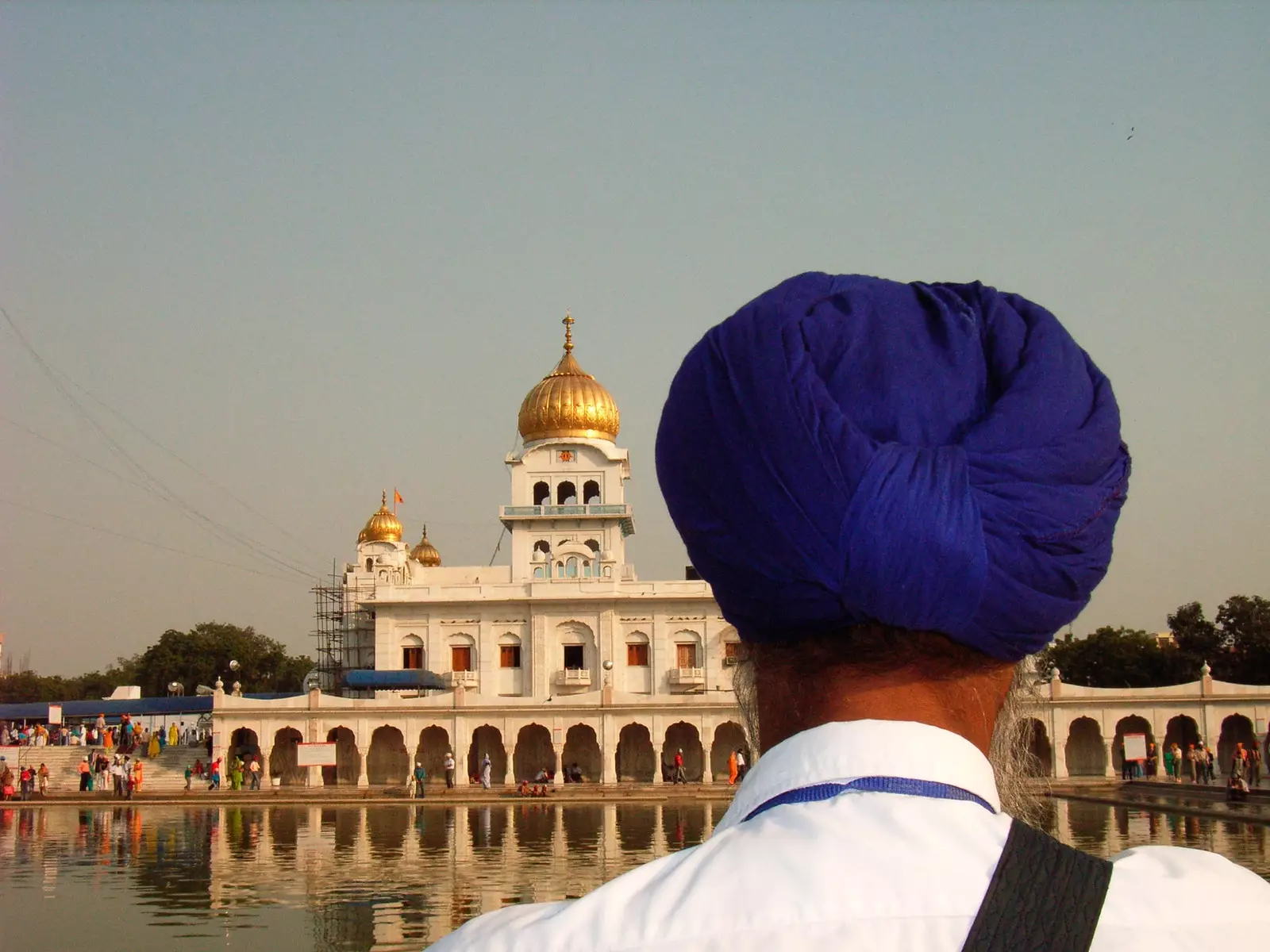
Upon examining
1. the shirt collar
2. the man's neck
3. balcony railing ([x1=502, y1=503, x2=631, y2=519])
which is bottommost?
the shirt collar

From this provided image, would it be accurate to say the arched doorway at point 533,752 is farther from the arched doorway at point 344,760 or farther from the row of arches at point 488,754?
the arched doorway at point 344,760

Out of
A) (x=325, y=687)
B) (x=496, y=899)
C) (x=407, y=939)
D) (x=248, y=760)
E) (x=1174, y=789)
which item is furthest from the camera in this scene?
(x=325, y=687)

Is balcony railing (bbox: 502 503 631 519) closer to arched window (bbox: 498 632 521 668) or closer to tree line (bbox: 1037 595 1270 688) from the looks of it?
arched window (bbox: 498 632 521 668)

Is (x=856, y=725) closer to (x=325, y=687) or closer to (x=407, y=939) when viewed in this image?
(x=407, y=939)

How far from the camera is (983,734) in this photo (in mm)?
1622

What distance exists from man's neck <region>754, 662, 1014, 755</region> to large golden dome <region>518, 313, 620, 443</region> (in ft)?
164

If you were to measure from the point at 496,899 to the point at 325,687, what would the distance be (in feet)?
143

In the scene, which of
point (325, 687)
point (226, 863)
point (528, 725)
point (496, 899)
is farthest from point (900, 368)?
point (325, 687)

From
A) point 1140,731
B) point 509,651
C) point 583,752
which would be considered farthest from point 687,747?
point 1140,731

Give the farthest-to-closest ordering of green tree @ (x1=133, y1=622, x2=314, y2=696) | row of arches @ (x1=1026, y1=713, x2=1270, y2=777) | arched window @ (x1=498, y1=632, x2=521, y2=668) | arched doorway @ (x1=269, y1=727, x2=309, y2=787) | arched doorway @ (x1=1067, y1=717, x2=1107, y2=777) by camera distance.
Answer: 1. green tree @ (x1=133, y1=622, x2=314, y2=696)
2. arched window @ (x1=498, y1=632, x2=521, y2=668)
3. arched doorway @ (x1=269, y1=727, x2=309, y2=787)
4. arched doorway @ (x1=1067, y1=717, x2=1107, y2=777)
5. row of arches @ (x1=1026, y1=713, x2=1270, y2=777)

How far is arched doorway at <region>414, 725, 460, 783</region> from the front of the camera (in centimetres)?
4428

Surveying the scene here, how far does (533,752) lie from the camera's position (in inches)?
1772

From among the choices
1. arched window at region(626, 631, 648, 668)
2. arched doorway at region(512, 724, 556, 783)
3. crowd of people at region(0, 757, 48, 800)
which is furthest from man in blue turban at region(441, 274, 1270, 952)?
arched window at region(626, 631, 648, 668)

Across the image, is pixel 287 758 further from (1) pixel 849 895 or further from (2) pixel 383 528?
(1) pixel 849 895
